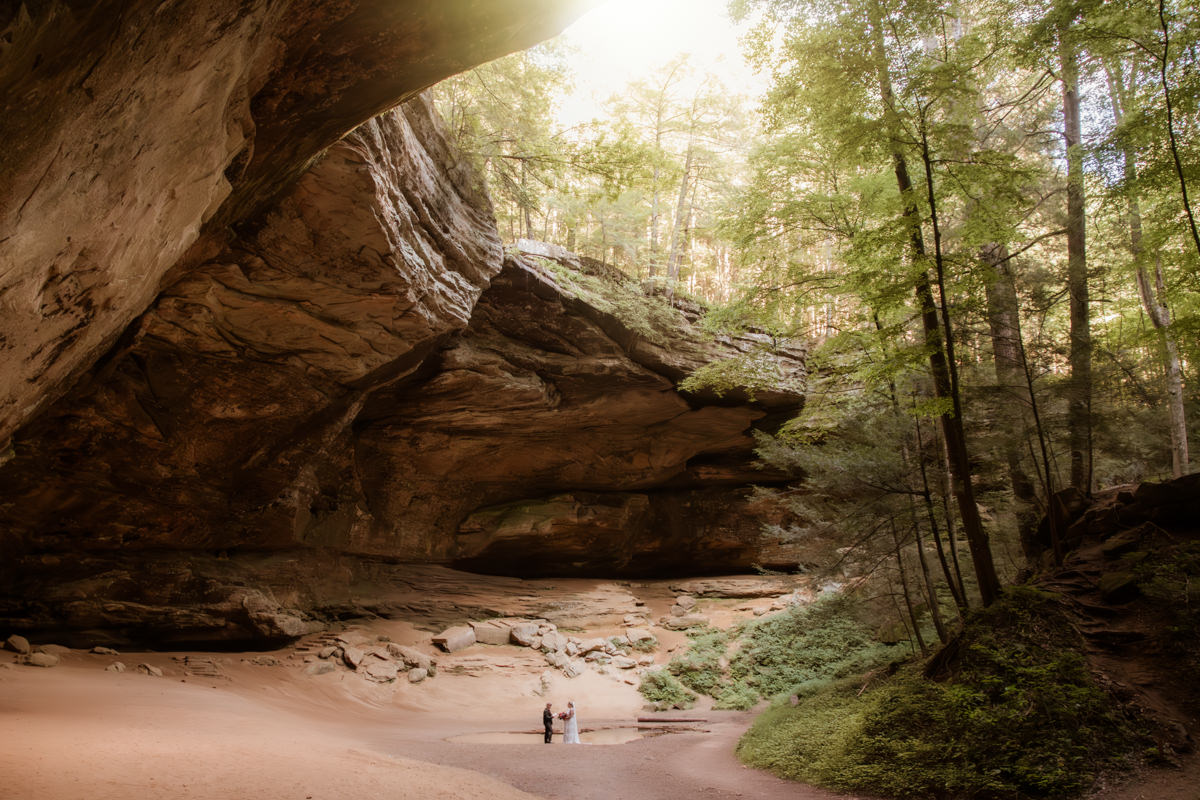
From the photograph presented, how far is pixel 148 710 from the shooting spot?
23.1 feet

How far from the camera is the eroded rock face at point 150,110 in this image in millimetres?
2658

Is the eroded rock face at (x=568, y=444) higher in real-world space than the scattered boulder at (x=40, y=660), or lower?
higher

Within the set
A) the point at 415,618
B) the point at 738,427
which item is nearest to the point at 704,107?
the point at 738,427

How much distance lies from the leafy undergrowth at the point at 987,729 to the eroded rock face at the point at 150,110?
7.63 m

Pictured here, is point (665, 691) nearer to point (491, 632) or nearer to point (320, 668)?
point (491, 632)

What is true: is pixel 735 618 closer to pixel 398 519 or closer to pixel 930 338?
pixel 398 519

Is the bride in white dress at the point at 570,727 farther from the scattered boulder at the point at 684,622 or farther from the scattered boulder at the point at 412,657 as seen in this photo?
the scattered boulder at the point at 684,622

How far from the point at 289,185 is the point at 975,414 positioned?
1096cm

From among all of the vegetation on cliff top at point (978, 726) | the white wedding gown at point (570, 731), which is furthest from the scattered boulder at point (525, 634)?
the vegetation on cliff top at point (978, 726)

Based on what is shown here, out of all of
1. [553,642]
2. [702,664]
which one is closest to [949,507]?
[702,664]

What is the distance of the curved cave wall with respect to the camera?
10.8 feet

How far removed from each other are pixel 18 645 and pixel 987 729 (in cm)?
1392

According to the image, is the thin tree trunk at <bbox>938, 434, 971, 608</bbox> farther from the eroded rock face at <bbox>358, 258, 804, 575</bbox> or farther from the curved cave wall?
the eroded rock face at <bbox>358, 258, 804, 575</bbox>

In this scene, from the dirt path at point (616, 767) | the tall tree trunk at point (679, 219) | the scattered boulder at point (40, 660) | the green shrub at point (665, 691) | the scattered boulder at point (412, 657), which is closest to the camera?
the dirt path at point (616, 767)
